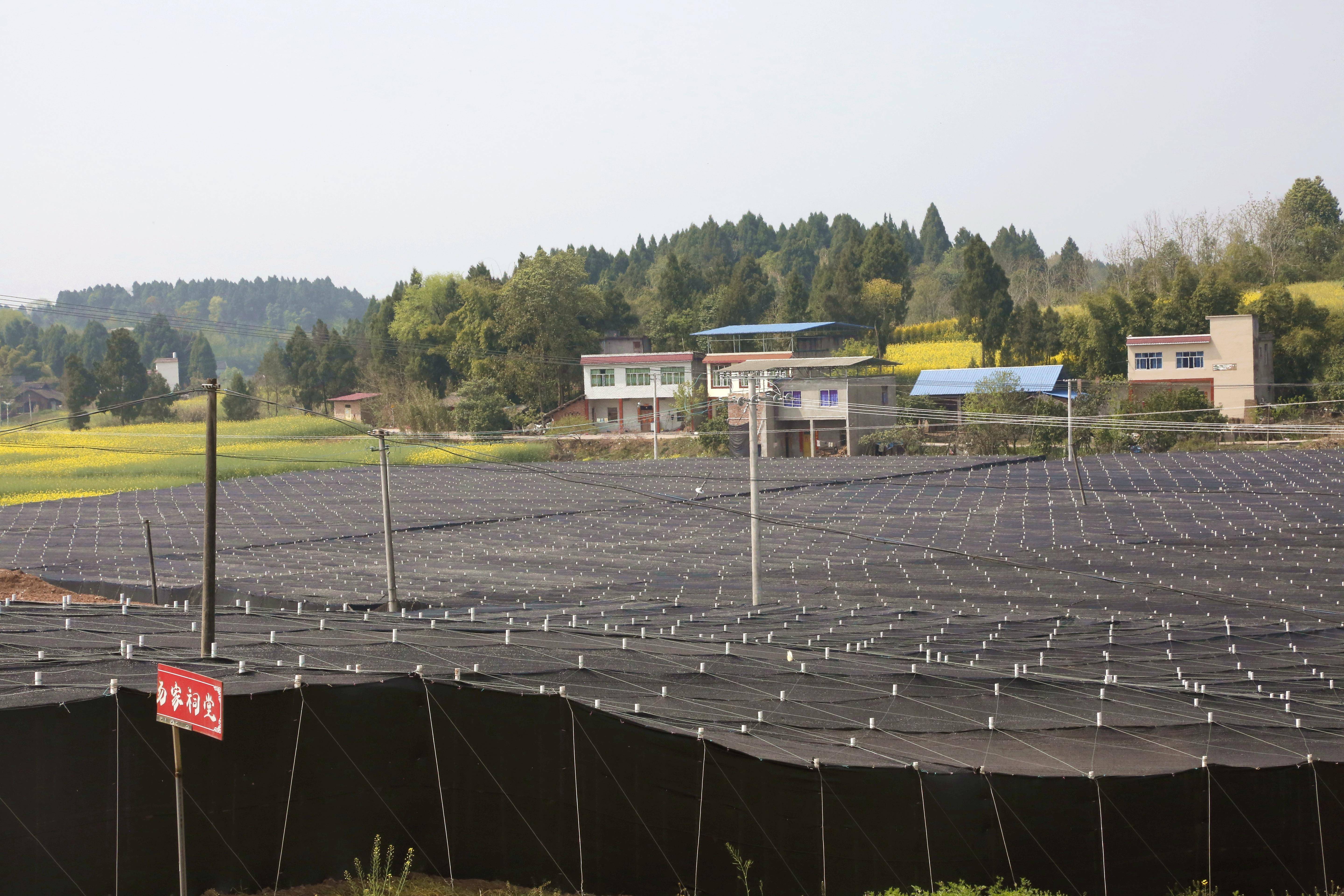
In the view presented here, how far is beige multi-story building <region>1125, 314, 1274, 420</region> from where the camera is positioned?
57.2m

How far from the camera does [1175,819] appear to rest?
31.1ft

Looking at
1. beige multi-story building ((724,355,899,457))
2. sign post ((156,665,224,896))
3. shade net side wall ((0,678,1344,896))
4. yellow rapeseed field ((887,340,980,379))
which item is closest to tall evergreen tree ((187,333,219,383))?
yellow rapeseed field ((887,340,980,379))

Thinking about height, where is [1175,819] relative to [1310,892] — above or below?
above

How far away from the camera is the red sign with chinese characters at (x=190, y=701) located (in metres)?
7.85

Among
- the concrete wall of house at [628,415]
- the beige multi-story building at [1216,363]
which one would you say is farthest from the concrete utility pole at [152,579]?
the beige multi-story building at [1216,363]

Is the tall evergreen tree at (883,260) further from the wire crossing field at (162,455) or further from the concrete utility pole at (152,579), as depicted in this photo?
the concrete utility pole at (152,579)

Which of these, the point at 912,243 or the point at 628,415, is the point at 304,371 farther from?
the point at 912,243

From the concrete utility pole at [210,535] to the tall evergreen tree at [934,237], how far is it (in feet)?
450

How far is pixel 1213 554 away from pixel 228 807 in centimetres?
2224

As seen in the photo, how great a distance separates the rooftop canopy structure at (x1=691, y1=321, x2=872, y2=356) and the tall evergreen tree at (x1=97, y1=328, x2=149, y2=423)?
39768 mm

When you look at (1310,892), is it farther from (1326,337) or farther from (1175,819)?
(1326,337)

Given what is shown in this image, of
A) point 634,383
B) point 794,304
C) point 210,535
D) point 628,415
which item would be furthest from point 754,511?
point 794,304

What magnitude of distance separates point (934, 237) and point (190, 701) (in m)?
144

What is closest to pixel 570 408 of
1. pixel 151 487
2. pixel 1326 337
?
pixel 151 487
